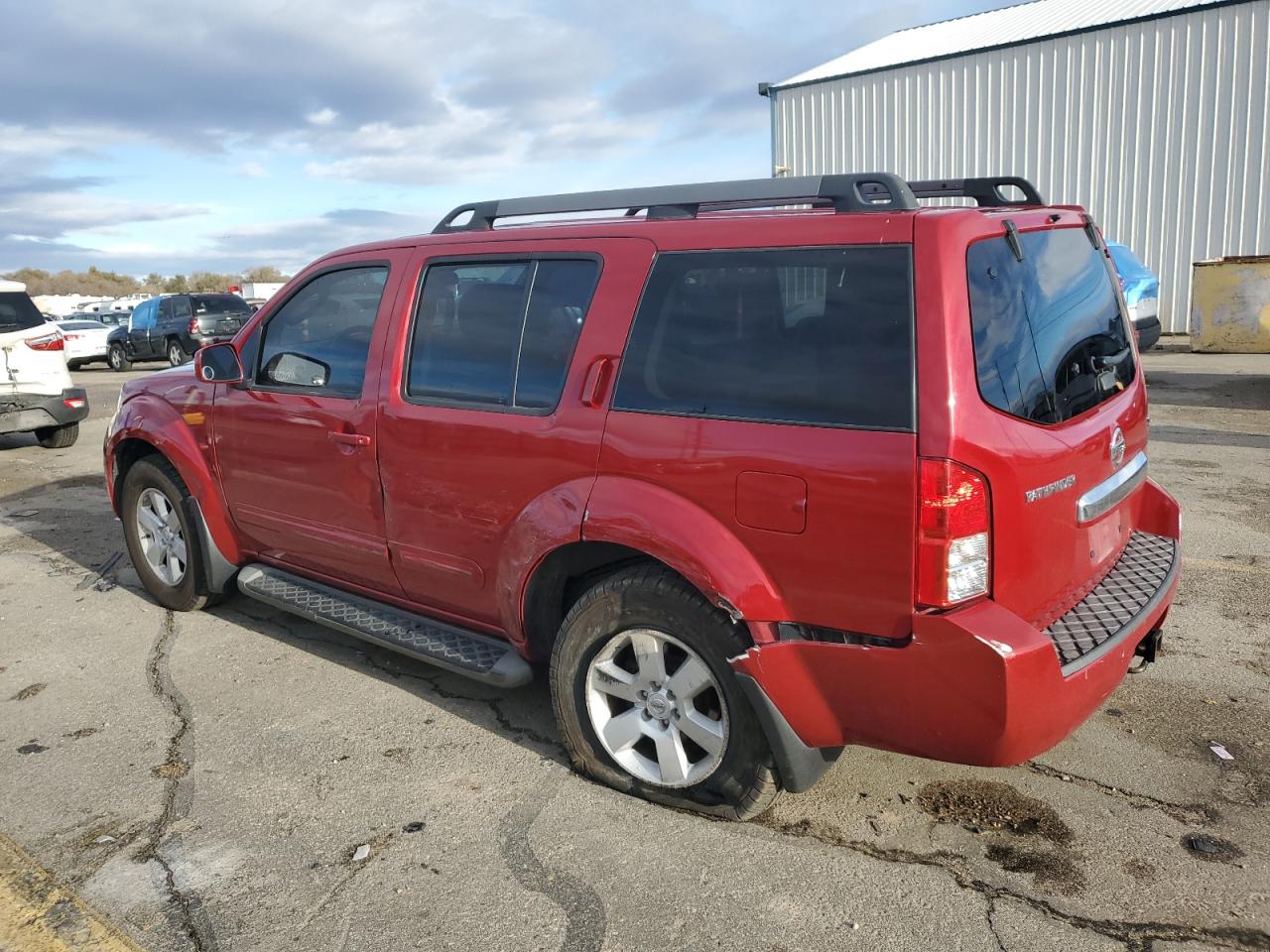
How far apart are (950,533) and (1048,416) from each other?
544 millimetres

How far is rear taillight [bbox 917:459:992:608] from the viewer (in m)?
2.53

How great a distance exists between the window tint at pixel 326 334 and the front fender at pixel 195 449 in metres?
0.52

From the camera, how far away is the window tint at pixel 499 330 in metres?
3.38

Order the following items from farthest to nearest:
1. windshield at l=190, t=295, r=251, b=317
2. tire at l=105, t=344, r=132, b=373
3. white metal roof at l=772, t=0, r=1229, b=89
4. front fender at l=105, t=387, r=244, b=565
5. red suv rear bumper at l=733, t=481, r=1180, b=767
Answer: tire at l=105, t=344, r=132, b=373
windshield at l=190, t=295, r=251, b=317
white metal roof at l=772, t=0, r=1229, b=89
front fender at l=105, t=387, r=244, b=565
red suv rear bumper at l=733, t=481, r=1180, b=767

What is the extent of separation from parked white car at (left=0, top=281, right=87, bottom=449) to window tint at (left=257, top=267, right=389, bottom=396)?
696cm

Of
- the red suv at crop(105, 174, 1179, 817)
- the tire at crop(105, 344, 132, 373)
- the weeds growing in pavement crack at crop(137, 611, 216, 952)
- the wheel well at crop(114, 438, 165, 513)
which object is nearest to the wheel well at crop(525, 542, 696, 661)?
the red suv at crop(105, 174, 1179, 817)

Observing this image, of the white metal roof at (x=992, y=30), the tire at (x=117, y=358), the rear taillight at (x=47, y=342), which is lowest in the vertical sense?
the tire at (x=117, y=358)

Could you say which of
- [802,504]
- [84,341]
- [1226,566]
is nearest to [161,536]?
[802,504]

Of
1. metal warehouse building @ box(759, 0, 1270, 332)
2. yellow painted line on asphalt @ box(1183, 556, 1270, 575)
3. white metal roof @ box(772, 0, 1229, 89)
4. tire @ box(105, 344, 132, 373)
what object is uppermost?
white metal roof @ box(772, 0, 1229, 89)

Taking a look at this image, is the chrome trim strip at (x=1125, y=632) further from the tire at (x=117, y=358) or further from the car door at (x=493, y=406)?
the tire at (x=117, y=358)

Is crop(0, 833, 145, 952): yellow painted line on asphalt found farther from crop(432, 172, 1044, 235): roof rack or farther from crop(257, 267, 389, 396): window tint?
crop(432, 172, 1044, 235): roof rack

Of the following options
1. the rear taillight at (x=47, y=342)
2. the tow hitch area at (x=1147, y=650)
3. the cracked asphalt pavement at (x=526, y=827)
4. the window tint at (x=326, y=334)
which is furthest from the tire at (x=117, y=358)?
the tow hitch area at (x=1147, y=650)

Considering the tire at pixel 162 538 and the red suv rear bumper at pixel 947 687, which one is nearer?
the red suv rear bumper at pixel 947 687

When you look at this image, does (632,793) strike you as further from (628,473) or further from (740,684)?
(628,473)
